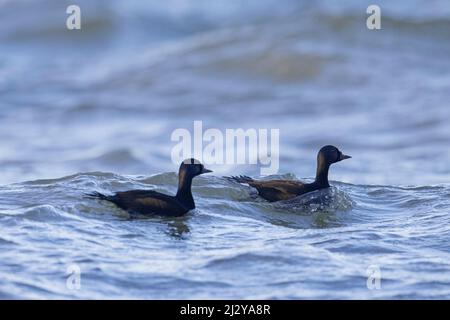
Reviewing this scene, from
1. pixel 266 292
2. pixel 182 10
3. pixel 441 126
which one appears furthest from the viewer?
pixel 182 10

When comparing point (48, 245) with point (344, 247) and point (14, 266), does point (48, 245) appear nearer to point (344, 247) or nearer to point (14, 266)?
point (14, 266)

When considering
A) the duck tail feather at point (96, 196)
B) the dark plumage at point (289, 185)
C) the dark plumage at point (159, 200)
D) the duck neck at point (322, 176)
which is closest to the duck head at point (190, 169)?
the dark plumage at point (159, 200)

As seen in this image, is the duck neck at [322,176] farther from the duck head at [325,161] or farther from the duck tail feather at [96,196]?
the duck tail feather at [96,196]

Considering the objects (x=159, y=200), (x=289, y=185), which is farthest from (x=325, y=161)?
(x=159, y=200)

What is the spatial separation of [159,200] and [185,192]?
1.32 ft

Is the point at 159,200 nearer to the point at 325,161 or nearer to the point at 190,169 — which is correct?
the point at 190,169

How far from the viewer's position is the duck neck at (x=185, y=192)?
34.6 ft

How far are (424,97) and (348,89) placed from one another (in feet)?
5.89

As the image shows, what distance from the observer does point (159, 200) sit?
33.8 feet

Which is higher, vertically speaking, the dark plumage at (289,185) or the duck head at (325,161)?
the duck head at (325,161)

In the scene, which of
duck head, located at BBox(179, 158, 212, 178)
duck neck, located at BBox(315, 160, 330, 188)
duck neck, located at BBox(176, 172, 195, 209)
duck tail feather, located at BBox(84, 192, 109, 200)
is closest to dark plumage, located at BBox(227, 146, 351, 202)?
duck neck, located at BBox(315, 160, 330, 188)

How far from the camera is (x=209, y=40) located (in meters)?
28.8

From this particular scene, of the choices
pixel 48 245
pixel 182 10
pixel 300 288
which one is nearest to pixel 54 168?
pixel 48 245

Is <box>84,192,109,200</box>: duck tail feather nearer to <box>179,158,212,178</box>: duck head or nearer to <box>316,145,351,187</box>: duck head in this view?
<box>179,158,212,178</box>: duck head
